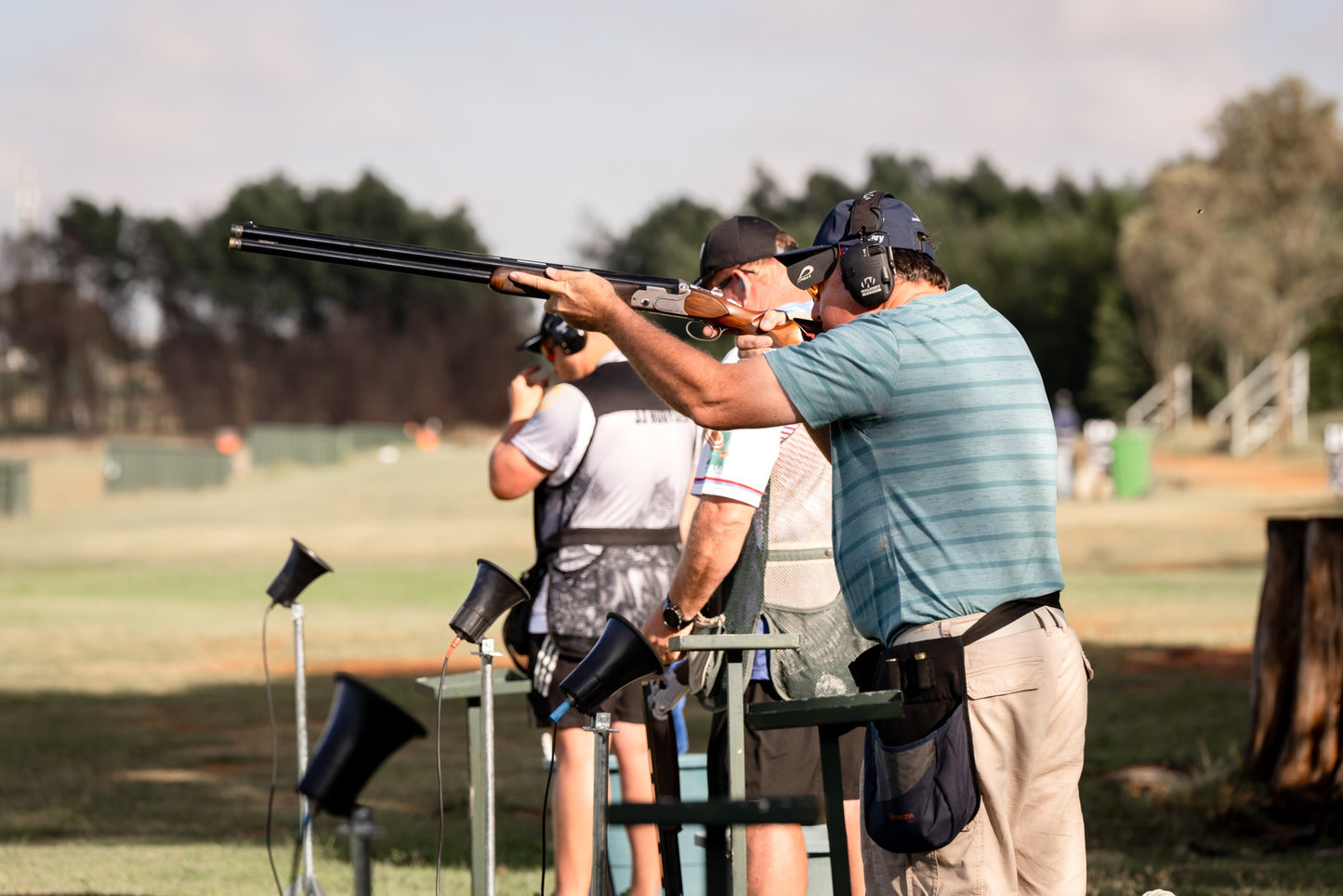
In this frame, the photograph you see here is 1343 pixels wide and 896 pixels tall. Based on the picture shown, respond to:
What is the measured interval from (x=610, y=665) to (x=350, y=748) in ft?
2.71

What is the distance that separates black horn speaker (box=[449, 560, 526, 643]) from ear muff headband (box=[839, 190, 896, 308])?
54.1 inches

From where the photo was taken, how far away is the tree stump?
24.7 feet

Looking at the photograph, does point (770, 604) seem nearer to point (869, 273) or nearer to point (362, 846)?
point (869, 273)

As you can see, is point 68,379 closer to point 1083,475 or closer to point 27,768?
point 1083,475

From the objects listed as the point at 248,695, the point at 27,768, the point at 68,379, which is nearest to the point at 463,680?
the point at 27,768

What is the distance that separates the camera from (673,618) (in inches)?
167

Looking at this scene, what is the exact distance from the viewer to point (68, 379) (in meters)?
76.4

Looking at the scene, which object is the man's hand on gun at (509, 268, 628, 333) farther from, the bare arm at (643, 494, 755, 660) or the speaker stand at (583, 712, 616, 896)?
the speaker stand at (583, 712, 616, 896)

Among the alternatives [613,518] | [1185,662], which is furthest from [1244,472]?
[613,518]

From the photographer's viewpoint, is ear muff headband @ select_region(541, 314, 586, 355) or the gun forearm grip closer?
the gun forearm grip

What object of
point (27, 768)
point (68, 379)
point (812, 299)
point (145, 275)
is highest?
point (145, 275)

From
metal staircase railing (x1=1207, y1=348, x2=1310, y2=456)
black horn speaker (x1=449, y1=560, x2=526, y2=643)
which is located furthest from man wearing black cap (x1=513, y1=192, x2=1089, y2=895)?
metal staircase railing (x1=1207, y1=348, x2=1310, y2=456)

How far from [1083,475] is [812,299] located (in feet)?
98.8

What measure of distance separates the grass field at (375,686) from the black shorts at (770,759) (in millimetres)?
2329
